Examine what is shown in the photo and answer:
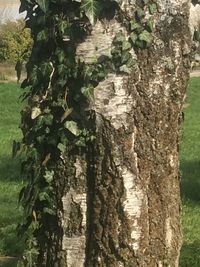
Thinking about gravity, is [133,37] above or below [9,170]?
above

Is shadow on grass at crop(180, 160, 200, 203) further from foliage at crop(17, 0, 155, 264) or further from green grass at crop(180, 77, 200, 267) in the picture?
foliage at crop(17, 0, 155, 264)

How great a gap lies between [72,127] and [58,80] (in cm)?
27

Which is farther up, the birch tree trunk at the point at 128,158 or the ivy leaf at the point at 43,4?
the ivy leaf at the point at 43,4

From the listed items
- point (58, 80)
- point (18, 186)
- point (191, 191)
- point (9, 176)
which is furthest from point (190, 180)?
point (58, 80)

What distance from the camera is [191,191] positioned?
11539mm

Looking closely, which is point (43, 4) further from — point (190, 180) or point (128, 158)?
point (190, 180)

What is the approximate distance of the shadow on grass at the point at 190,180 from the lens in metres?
11.3

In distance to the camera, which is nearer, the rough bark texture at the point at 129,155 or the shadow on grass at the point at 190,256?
the rough bark texture at the point at 129,155

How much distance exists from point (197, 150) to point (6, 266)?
981cm

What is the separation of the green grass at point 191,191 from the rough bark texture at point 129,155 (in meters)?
2.37

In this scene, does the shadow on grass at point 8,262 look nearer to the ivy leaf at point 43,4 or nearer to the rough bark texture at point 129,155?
the rough bark texture at point 129,155

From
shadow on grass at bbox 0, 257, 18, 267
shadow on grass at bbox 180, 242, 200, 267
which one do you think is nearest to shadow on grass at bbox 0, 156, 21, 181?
shadow on grass at bbox 180, 242, 200, 267

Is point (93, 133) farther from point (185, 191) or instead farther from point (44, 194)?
point (185, 191)

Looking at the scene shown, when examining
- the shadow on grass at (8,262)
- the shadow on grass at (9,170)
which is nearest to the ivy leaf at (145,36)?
the shadow on grass at (8,262)
